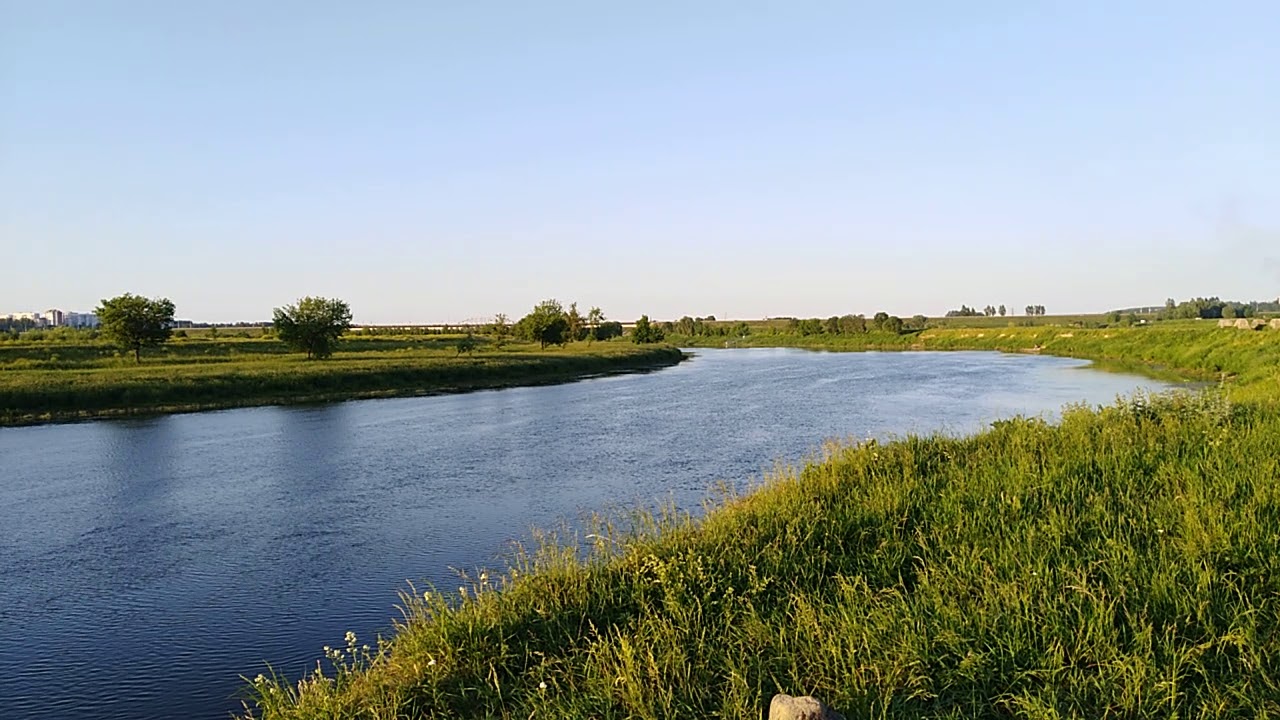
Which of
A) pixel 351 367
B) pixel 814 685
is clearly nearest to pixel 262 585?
pixel 814 685

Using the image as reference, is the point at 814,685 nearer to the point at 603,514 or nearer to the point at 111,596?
the point at 603,514

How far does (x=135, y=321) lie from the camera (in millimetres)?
44750

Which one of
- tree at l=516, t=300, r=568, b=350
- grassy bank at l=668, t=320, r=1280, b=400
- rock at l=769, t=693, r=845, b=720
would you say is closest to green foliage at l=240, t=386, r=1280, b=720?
A: rock at l=769, t=693, r=845, b=720

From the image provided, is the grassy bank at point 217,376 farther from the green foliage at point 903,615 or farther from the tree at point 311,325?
the green foliage at point 903,615

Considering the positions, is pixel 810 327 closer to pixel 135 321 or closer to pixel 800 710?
pixel 135 321

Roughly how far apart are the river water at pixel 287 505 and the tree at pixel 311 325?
649 inches

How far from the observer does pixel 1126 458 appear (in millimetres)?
9336

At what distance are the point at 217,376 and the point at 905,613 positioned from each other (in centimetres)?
3828

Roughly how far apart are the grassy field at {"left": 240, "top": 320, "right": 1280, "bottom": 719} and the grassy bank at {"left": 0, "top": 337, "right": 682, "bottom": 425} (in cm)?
3011

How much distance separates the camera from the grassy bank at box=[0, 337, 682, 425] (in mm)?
31812

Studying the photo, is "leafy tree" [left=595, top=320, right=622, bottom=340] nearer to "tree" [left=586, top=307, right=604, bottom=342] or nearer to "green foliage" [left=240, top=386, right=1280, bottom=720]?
"tree" [left=586, top=307, right=604, bottom=342]

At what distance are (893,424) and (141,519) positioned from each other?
1910cm

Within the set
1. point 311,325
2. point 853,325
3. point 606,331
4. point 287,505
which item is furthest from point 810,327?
point 287,505

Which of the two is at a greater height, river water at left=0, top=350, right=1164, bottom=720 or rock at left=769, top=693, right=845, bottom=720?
rock at left=769, top=693, right=845, bottom=720
